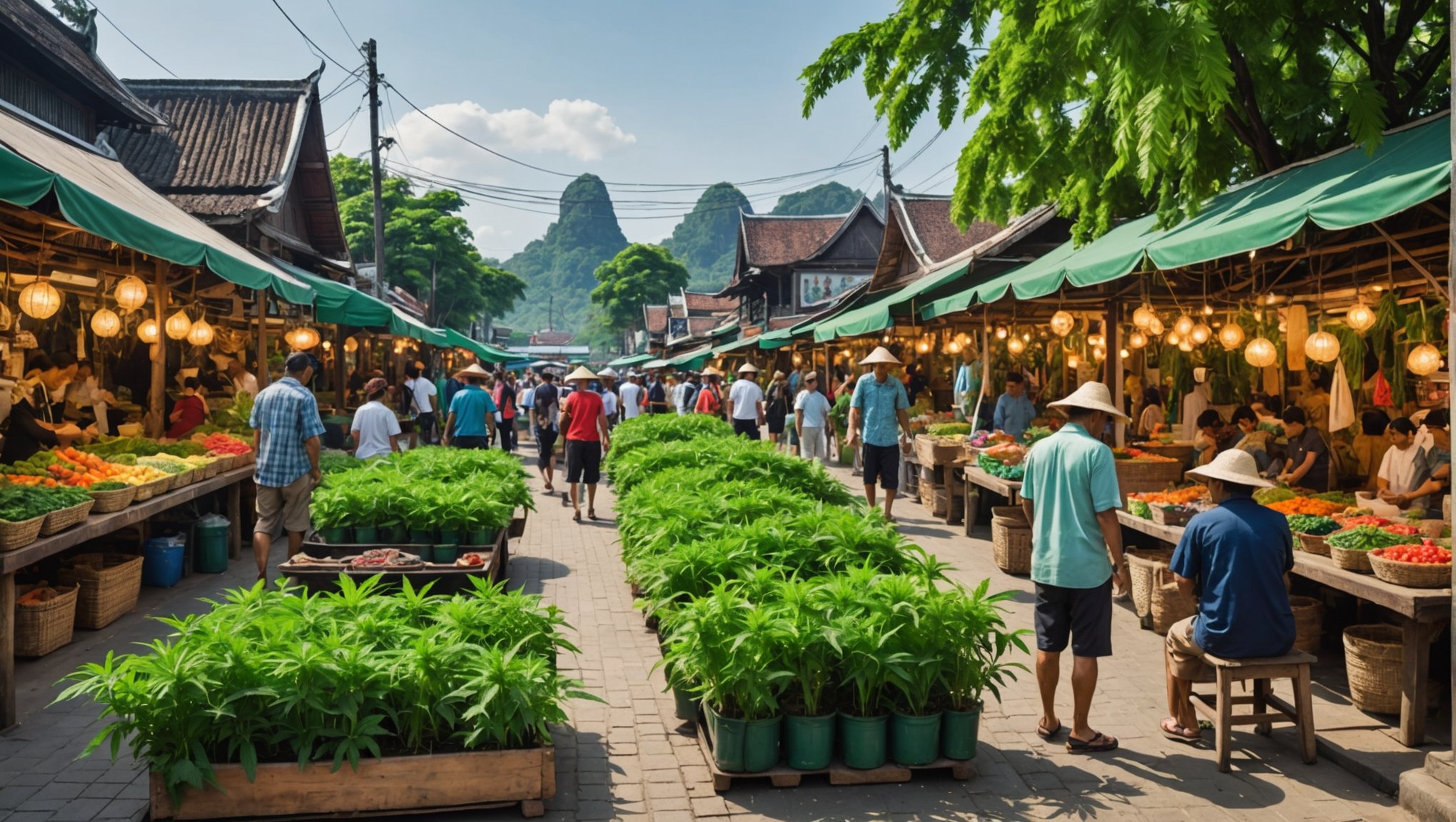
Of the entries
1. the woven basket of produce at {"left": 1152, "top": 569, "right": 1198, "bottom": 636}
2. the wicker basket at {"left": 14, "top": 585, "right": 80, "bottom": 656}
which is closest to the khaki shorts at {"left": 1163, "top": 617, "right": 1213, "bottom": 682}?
the woven basket of produce at {"left": 1152, "top": 569, "right": 1198, "bottom": 636}

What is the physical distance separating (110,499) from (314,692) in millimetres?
4456

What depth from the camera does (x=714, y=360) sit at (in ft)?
152

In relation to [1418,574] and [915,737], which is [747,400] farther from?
[915,737]

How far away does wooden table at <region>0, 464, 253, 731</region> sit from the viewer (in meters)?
5.08

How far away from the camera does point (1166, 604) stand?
22.6 feet

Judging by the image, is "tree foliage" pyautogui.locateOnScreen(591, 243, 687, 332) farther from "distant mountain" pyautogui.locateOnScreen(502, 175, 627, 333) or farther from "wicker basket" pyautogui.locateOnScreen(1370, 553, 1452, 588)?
"distant mountain" pyautogui.locateOnScreen(502, 175, 627, 333)

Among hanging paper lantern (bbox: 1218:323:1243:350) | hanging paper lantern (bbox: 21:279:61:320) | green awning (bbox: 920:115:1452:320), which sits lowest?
hanging paper lantern (bbox: 1218:323:1243:350)

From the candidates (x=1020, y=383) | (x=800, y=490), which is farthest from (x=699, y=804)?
(x=1020, y=383)

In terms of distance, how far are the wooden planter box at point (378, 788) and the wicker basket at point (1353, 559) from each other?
14.9 ft

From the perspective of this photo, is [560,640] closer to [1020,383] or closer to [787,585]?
[787,585]

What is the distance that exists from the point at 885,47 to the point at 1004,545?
17.2 ft

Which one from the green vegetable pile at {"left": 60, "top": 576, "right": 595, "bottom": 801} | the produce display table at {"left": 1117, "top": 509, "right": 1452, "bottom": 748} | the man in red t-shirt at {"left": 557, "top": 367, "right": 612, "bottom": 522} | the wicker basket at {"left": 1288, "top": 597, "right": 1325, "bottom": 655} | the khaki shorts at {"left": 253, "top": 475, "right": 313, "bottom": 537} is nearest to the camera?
the green vegetable pile at {"left": 60, "top": 576, "right": 595, "bottom": 801}

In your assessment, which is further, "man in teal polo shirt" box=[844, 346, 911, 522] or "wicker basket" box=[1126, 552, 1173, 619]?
"man in teal polo shirt" box=[844, 346, 911, 522]

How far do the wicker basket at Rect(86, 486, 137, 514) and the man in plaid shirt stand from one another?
0.94m
